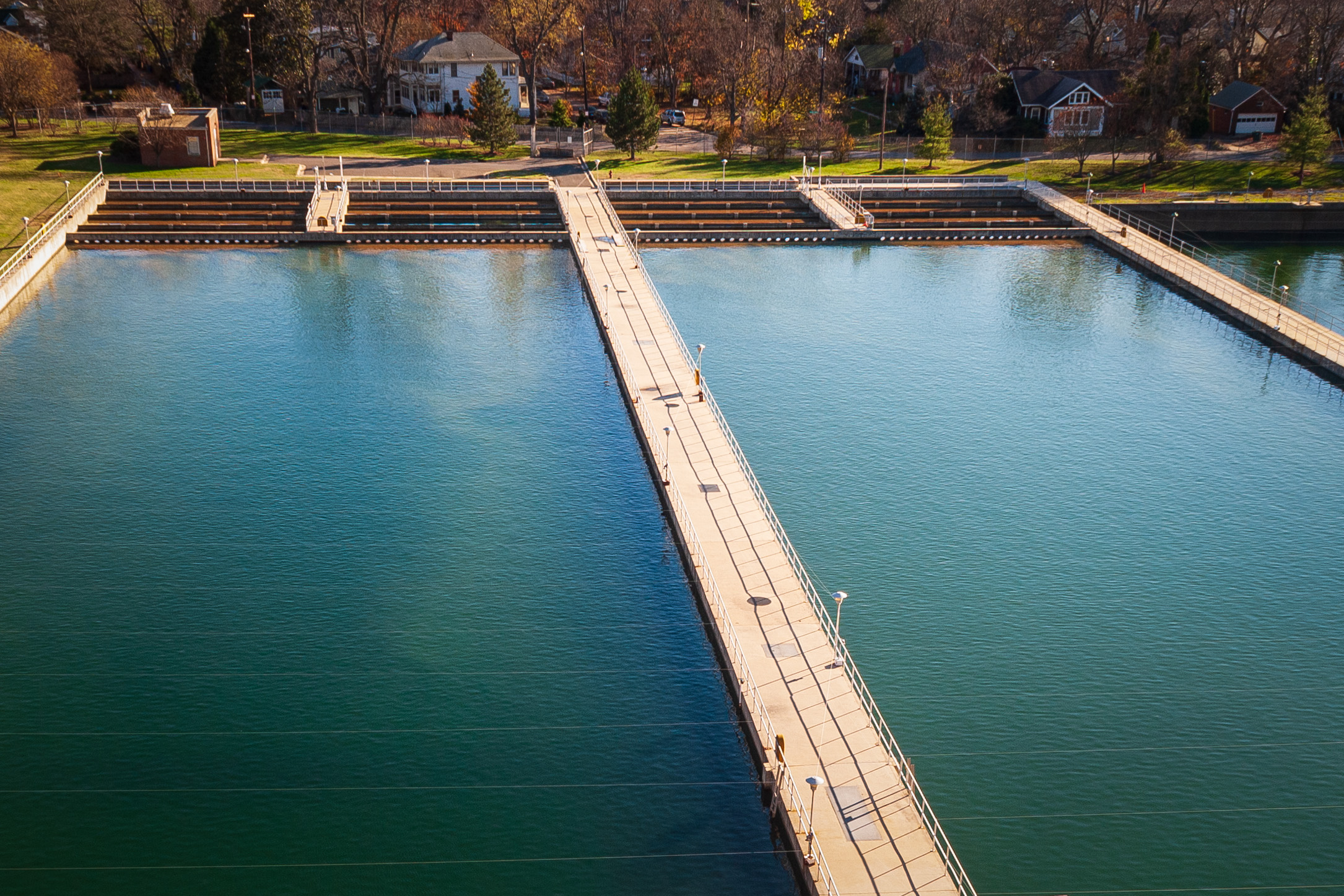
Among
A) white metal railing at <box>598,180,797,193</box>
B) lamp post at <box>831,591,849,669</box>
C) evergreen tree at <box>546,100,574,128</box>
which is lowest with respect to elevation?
lamp post at <box>831,591,849,669</box>

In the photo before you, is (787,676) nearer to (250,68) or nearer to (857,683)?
(857,683)

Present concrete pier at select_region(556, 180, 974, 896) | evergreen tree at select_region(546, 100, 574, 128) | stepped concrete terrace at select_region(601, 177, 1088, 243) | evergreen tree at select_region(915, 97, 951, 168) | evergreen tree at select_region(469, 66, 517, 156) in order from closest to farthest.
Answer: concrete pier at select_region(556, 180, 974, 896) → stepped concrete terrace at select_region(601, 177, 1088, 243) → evergreen tree at select_region(469, 66, 517, 156) → evergreen tree at select_region(915, 97, 951, 168) → evergreen tree at select_region(546, 100, 574, 128)

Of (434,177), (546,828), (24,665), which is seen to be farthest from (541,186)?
(546,828)

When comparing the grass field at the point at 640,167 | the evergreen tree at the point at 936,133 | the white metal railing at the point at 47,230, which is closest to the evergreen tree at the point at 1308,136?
the grass field at the point at 640,167

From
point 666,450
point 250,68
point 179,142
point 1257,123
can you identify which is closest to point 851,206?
point 1257,123

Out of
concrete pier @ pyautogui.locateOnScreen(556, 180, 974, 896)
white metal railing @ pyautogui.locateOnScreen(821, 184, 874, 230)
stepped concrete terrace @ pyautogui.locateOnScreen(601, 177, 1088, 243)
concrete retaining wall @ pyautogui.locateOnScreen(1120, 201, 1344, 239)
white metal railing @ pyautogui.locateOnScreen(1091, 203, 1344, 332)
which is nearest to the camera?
concrete pier @ pyautogui.locateOnScreen(556, 180, 974, 896)

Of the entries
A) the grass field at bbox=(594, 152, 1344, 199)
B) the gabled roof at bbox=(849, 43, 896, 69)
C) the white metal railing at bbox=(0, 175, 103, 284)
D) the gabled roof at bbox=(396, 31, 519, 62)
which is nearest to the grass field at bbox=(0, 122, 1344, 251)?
the grass field at bbox=(594, 152, 1344, 199)

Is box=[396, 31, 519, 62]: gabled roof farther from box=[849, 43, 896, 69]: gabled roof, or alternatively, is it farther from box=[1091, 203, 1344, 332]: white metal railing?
box=[1091, 203, 1344, 332]: white metal railing
